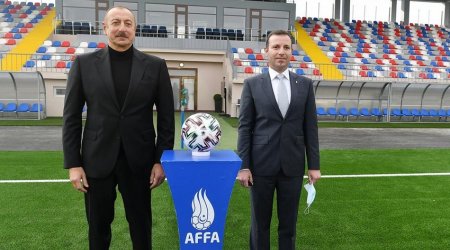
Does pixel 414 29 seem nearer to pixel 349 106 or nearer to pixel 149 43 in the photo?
pixel 349 106

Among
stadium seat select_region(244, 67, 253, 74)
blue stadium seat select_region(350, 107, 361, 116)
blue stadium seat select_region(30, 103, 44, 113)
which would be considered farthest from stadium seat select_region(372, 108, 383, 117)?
blue stadium seat select_region(30, 103, 44, 113)

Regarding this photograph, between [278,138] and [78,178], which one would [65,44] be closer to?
[78,178]

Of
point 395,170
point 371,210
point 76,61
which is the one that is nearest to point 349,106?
point 395,170

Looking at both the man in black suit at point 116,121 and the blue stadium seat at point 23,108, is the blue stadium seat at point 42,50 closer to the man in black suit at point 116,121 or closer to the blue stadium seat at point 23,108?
the blue stadium seat at point 23,108

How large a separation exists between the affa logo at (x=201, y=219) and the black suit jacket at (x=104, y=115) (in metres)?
0.48

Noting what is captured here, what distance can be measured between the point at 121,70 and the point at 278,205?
5.37 feet

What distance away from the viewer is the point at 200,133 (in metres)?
2.67

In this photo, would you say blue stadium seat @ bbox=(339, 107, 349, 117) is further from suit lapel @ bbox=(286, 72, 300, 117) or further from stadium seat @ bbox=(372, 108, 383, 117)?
suit lapel @ bbox=(286, 72, 300, 117)

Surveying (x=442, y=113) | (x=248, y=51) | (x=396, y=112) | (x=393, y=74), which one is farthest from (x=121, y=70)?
(x=393, y=74)

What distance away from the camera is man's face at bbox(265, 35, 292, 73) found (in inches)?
109

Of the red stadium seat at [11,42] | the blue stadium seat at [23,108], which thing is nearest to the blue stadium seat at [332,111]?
the blue stadium seat at [23,108]

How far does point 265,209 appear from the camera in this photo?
309 centimetres

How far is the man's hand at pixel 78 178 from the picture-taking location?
266 centimetres

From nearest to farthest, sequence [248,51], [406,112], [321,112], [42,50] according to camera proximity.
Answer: [321,112]
[406,112]
[42,50]
[248,51]
